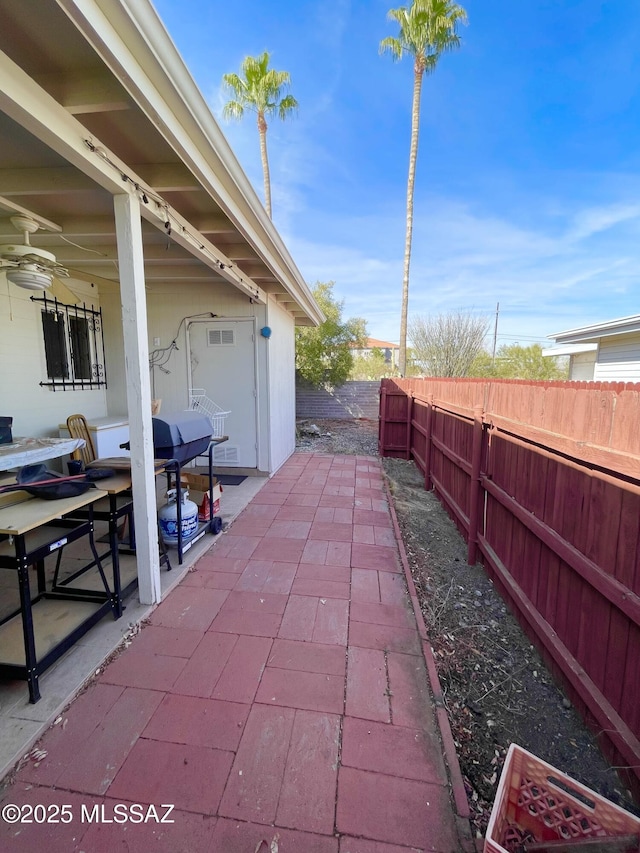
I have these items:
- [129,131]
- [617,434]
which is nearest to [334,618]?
[617,434]

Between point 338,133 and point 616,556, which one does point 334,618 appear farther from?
point 338,133

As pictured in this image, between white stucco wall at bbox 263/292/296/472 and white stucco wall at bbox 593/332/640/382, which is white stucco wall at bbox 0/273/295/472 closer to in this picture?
white stucco wall at bbox 263/292/296/472

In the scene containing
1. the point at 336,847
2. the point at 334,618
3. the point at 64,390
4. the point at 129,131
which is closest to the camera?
the point at 336,847

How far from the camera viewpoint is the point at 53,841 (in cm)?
120

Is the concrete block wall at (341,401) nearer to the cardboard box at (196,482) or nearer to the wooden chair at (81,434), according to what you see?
the wooden chair at (81,434)

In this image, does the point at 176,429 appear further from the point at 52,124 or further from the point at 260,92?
the point at 260,92

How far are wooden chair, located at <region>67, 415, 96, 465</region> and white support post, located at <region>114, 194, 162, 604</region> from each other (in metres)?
2.26

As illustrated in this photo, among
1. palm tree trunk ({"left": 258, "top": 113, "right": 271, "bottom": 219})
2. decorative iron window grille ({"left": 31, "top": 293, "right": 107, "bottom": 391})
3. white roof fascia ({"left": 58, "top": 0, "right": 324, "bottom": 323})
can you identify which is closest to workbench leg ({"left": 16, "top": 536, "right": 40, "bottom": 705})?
white roof fascia ({"left": 58, "top": 0, "right": 324, "bottom": 323})

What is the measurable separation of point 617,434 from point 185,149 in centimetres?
245

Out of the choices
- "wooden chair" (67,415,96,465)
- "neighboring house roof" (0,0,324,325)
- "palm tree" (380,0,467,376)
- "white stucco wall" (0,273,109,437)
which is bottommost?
"wooden chair" (67,415,96,465)

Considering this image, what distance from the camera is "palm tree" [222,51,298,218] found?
1070cm

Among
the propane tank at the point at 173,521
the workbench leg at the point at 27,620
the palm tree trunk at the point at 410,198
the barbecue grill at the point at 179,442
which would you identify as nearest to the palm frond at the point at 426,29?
the palm tree trunk at the point at 410,198

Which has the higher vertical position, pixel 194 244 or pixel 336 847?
pixel 194 244

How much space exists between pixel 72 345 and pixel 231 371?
1940 mm
